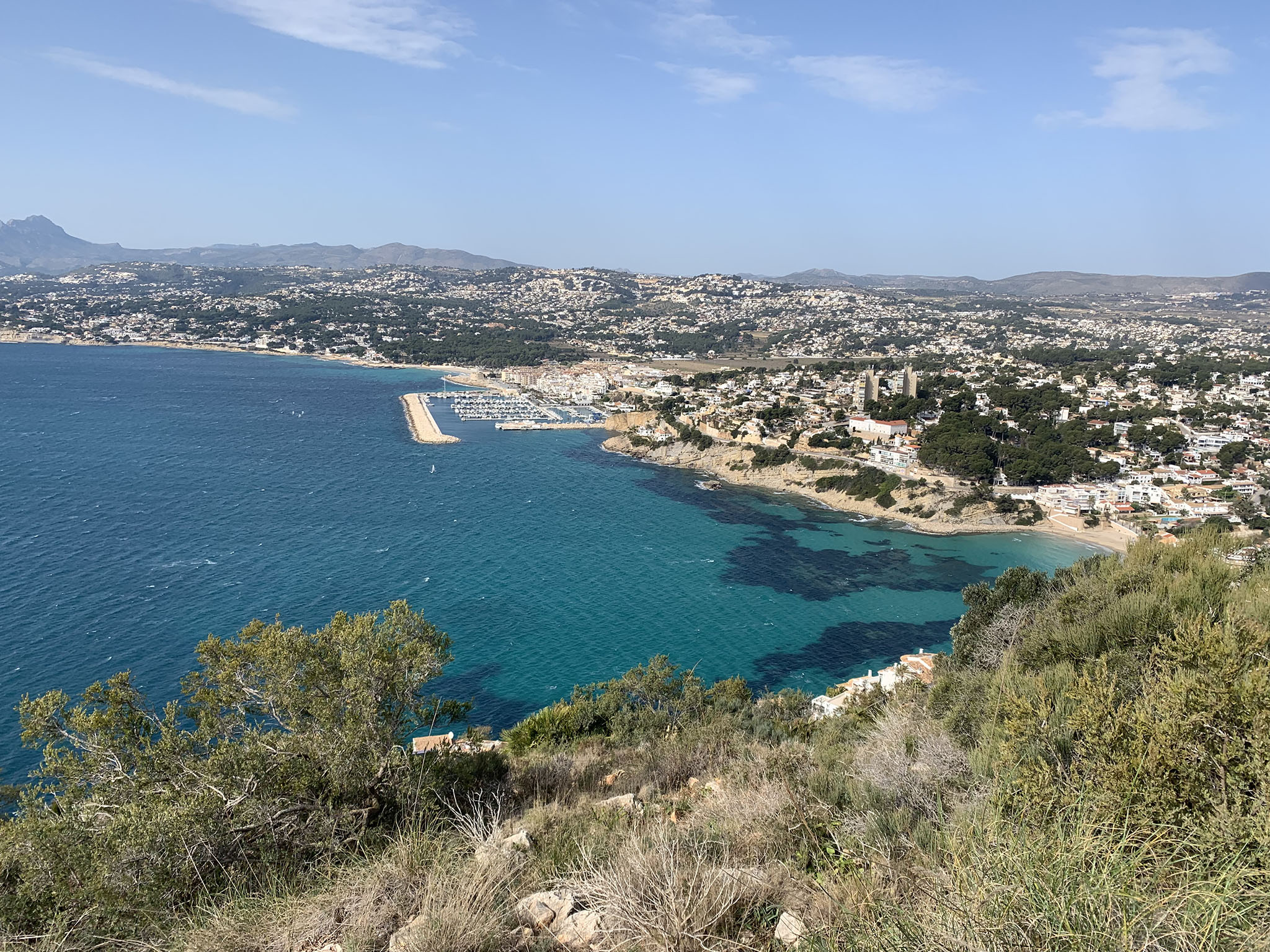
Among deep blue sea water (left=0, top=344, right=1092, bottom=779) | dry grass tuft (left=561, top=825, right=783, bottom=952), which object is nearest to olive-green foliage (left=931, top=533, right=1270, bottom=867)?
dry grass tuft (left=561, top=825, right=783, bottom=952)

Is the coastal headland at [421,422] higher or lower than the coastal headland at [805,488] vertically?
higher

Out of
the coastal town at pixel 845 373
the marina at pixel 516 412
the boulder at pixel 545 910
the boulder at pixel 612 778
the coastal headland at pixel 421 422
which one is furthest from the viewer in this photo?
the marina at pixel 516 412

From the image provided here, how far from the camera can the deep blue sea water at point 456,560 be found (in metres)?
14.4

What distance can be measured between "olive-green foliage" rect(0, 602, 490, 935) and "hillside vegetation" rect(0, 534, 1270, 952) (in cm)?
2

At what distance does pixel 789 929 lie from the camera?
2260 mm

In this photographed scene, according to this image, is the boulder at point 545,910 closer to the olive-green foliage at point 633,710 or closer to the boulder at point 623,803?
the boulder at point 623,803

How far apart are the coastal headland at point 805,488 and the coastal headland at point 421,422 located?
829 centimetres

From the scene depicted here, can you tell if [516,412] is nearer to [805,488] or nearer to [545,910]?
[805,488]

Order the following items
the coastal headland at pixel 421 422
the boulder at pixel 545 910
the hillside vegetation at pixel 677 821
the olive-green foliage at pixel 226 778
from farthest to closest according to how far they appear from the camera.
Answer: the coastal headland at pixel 421 422
the olive-green foliage at pixel 226 778
the boulder at pixel 545 910
the hillside vegetation at pixel 677 821

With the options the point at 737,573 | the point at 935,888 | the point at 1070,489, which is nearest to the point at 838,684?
the point at 737,573

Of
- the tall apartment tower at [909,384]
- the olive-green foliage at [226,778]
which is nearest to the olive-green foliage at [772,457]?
the tall apartment tower at [909,384]

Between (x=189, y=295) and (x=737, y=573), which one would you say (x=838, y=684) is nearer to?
(x=737, y=573)

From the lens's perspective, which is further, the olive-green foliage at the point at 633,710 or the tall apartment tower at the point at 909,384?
the tall apartment tower at the point at 909,384

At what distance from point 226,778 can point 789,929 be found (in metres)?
2.98
